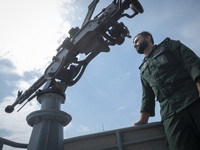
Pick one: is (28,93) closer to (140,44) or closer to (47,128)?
(47,128)

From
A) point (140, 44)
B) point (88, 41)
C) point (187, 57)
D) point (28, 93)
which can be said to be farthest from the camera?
point (28, 93)

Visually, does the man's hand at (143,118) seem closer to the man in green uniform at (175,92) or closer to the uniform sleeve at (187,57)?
the man in green uniform at (175,92)

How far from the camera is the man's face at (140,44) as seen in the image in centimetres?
178

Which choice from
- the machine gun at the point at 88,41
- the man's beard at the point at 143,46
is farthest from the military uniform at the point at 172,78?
the machine gun at the point at 88,41

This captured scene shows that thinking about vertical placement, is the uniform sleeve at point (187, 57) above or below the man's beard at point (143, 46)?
below

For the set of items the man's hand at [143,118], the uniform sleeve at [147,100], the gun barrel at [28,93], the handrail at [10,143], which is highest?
the gun barrel at [28,93]

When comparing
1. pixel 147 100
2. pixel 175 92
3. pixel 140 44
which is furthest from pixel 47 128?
pixel 140 44

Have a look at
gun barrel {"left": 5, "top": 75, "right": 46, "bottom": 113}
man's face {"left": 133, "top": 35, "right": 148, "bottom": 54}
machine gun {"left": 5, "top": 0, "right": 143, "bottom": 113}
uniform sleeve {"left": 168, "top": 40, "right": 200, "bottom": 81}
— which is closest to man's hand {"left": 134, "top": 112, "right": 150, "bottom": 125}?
uniform sleeve {"left": 168, "top": 40, "right": 200, "bottom": 81}

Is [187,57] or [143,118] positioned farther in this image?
[143,118]

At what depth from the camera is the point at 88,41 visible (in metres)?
2.36

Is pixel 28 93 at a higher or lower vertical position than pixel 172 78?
higher

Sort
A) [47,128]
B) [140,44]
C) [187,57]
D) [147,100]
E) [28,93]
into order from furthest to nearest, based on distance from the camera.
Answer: [28,93] < [140,44] < [147,100] < [47,128] < [187,57]

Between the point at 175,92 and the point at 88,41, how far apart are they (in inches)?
62.0

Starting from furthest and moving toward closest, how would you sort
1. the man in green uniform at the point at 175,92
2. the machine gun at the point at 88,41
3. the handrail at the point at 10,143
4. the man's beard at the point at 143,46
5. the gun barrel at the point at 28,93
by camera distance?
the gun barrel at the point at 28,93 < the machine gun at the point at 88,41 < the man's beard at the point at 143,46 < the handrail at the point at 10,143 < the man in green uniform at the point at 175,92
